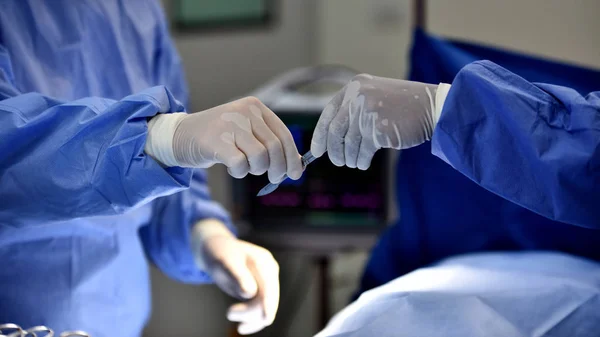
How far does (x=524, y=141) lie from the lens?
2.38 feet

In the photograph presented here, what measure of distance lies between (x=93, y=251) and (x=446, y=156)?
2.03 ft

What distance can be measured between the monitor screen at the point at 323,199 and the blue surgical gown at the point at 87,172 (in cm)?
48

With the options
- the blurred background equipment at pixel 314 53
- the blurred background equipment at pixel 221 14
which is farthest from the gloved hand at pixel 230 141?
the blurred background equipment at pixel 221 14

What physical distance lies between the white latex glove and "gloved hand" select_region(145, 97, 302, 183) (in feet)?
1.09

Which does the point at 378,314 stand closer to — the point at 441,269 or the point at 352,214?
the point at 441,269

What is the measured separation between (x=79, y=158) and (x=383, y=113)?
0.41 meters

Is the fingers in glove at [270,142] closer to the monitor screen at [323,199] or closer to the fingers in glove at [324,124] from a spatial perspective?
the fingers in glove at [324,124]

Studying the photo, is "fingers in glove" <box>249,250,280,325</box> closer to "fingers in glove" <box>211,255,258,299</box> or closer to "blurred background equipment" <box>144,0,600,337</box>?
"fingers in glove" <box>211,255,258,299</box>

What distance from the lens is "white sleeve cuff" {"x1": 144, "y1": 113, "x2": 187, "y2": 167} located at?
78cm

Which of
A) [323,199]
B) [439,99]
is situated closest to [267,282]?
[439,99]

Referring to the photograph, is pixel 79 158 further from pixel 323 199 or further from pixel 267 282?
pixel 323 199

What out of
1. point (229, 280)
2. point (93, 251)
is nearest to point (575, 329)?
point (229, 280)

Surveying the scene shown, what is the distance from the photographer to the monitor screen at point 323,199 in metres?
1.73

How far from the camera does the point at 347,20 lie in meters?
2.07
